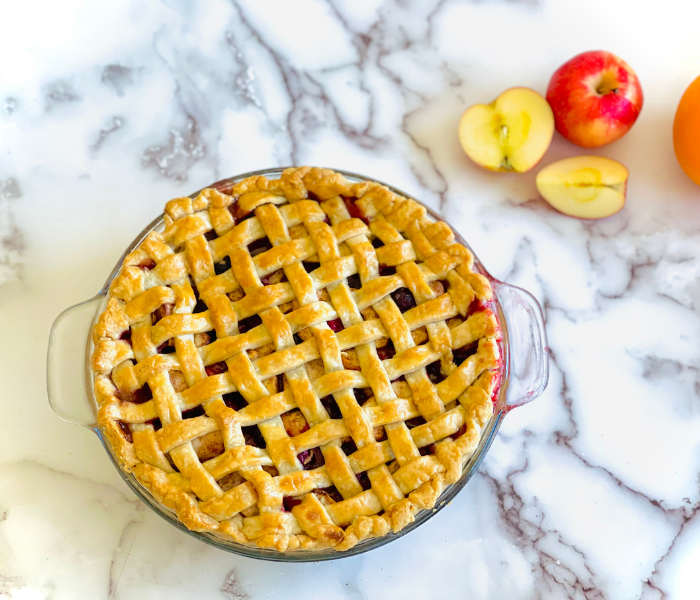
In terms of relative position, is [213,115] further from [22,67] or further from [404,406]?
[404,406]

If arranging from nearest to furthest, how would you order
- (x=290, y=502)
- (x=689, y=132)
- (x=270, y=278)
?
1. (x=290, y=502)
2. (x=270, y=278)
3. (x=689, y=132)

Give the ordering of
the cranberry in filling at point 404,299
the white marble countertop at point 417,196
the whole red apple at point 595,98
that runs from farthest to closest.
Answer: the whole red apple at point 595,98
the white marble countertop at point 417,196
the cranberry in filling at point 404,299

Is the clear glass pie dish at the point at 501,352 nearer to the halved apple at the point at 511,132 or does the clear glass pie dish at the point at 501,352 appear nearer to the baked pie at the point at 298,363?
the baked pie at the point at 298,363

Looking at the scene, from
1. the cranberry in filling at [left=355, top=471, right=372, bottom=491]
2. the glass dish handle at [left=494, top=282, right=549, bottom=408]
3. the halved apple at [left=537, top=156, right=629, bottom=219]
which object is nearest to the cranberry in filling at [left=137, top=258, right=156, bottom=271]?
the cranberry in filling at [left=355, top=471, right=372, bottom=491]

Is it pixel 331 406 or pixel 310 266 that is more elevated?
pixel 310 266

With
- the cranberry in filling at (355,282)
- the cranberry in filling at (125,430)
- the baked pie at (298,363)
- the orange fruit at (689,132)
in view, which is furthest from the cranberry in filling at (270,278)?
the orange fruit at (689,132)

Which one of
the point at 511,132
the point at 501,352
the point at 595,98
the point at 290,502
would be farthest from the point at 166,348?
the point at 595,98

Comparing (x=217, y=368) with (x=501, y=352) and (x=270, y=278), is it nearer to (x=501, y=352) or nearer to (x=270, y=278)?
(x=270, y=278)
